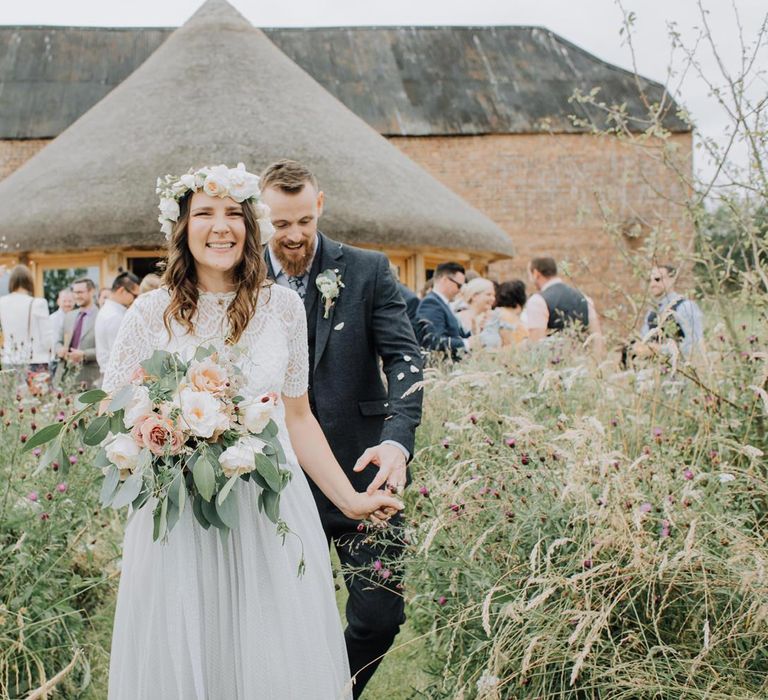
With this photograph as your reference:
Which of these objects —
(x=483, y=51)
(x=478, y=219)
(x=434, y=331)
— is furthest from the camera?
(x=483, y=51)

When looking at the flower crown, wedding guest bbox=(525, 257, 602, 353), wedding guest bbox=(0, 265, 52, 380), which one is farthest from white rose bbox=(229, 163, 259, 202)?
wedding guest bbox=(0, 265, 52, 380)

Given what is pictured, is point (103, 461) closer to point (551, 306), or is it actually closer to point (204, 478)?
point (204, 478)

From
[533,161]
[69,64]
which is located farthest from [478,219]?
[69,64]

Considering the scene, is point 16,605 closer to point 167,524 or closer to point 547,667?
point 167,524

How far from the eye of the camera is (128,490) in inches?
90.0

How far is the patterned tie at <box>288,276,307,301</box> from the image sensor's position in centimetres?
341

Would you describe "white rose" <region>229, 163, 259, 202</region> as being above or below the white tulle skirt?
above

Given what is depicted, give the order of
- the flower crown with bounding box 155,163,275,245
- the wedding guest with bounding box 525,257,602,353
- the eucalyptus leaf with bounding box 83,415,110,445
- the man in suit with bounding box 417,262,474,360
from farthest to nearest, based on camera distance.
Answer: the wedding guest with bounding box 525,257,602,353, the man in suit with bounding box 417,262,474,360, the flower crown with bounding box 155,163,275,245, the eucalyptus leaf with bounding box 83,415,110,445

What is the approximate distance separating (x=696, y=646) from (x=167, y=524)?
1.59 m

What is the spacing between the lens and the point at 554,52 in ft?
70.0

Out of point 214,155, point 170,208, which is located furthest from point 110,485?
point 214,155

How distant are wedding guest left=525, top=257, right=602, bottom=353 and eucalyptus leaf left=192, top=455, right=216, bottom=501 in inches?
201

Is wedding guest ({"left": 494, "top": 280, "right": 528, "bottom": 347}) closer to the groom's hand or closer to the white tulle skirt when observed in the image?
the groom's hand

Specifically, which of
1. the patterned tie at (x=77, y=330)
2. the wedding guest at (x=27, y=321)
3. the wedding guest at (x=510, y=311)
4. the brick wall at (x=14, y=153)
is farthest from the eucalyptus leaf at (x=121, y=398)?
the brick wall at (x=14, y=153)
